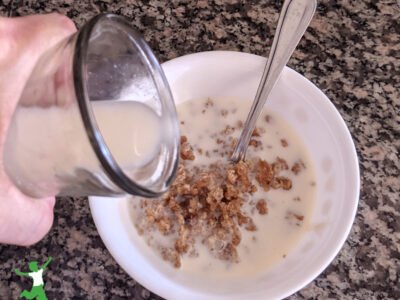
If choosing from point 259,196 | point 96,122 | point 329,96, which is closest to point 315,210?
point 259,196

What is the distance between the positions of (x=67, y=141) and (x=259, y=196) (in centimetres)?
43

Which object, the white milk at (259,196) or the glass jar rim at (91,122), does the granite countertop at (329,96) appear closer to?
the white milk at (259,196)

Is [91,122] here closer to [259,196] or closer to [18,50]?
[18,50]

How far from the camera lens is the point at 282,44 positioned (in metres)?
0.73

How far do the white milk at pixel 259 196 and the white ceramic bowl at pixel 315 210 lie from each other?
1 centimetres

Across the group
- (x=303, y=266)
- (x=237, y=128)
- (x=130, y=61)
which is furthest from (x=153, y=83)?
(x=303, y=266)

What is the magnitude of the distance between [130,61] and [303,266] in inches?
16.6

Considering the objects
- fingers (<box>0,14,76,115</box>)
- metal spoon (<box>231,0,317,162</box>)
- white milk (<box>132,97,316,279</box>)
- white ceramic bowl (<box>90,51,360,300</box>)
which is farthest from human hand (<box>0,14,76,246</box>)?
metal spoon (<box>231,0,317,162</box>)

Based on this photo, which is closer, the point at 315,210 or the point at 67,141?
the point at 67,141

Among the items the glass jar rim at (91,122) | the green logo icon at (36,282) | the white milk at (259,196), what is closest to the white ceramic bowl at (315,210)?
the white milk at (259,196)

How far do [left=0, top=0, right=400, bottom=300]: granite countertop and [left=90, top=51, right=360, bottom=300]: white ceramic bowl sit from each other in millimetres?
82

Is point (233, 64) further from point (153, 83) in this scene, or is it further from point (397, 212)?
point (397, 212)

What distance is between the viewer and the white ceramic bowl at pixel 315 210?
2.38 ft

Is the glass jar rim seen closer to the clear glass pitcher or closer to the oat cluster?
the clear glass pitcher
